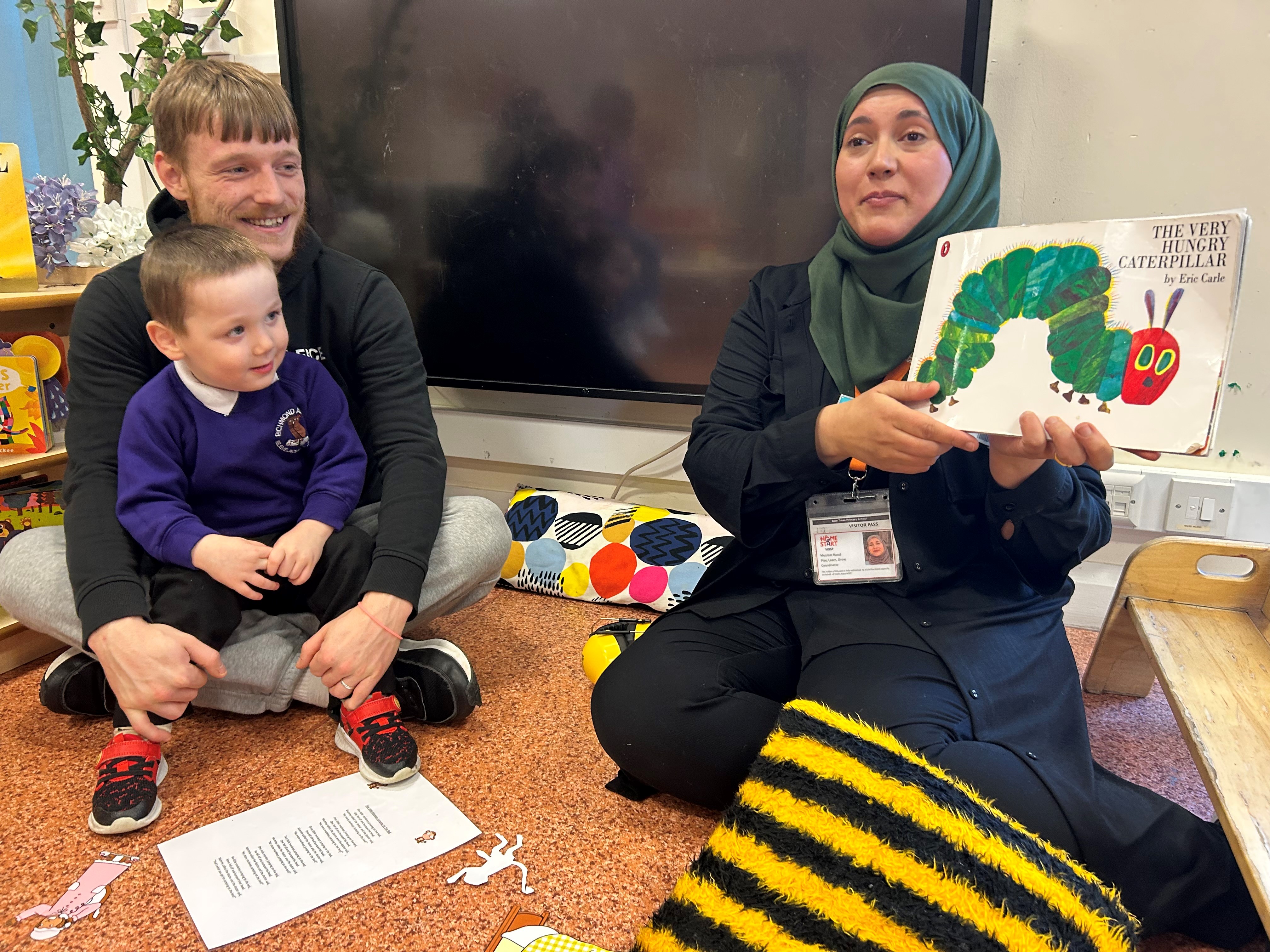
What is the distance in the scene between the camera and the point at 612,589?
1858mm

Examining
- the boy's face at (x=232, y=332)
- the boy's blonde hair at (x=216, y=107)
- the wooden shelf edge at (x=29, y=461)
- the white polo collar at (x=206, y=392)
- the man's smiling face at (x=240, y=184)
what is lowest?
the wooden shelf edge at (x=29, y=461)

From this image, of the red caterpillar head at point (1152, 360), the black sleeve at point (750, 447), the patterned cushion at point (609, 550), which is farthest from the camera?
the patterned cushion at point (609, 550)

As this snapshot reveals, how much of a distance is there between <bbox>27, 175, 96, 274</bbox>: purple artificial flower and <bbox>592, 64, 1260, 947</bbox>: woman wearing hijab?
131 cm

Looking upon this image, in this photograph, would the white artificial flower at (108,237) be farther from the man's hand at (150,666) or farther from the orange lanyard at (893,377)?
the orange lanyard at (893,377)

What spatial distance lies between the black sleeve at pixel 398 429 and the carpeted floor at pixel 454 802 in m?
0.29

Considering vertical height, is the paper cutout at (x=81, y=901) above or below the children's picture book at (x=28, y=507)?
below

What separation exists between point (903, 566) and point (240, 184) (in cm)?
114

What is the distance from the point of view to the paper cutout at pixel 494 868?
3.35 ft

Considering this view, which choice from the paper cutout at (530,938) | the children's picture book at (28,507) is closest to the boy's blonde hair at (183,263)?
the children's picture book at (28,507)

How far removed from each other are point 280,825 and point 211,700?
12.9 inches

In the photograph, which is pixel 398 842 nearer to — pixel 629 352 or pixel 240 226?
pixel 240 226

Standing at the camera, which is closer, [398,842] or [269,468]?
[398,842]

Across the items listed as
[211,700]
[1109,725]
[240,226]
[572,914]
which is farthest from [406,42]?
[1109,725]

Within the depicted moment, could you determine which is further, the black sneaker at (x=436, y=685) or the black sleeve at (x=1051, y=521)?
the black sneaker at (x=436, y=685)
